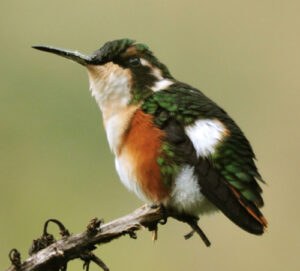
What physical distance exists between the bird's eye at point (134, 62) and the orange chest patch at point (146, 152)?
43 centimetres

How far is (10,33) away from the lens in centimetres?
1018

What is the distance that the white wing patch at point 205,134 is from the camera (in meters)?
4.31

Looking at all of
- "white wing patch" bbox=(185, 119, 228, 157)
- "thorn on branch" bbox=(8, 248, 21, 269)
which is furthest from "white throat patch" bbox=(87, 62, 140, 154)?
"thorn on branch" bbox=(8, 248, 21, 269)

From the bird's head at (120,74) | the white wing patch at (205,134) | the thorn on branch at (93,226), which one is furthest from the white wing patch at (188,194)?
the thorn on branch at (93,226)

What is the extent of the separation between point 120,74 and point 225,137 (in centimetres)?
88

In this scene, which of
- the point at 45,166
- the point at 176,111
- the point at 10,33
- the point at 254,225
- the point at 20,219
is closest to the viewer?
the point at 254,225

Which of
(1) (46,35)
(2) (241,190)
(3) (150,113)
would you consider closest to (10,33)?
(1) (46,35)

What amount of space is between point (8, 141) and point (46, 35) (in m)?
2.02

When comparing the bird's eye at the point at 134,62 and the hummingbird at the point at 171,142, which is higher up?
the bird's eye at the point at 134,62

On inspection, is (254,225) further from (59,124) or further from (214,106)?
(59,124)

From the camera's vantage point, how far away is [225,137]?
4477 mm

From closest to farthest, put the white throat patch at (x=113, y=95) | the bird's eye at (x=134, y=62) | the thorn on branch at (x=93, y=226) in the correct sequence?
the thorn on branch at (x=93, y=226), the white throat patch at (x=113, y=95), the bird's eye at (x=134, y=62)

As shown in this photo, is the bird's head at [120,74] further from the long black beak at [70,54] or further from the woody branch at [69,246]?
the woody branch at [69,246]

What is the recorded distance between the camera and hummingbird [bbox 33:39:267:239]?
14.0 feet
